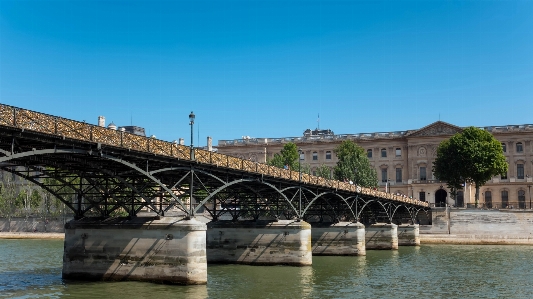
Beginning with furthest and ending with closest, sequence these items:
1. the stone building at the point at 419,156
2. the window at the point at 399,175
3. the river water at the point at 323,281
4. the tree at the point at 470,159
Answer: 1. the window at the point at 399,175
2. the stone building at the point at 419,156
3. the tree at the point at 470,159
4. the river water at the point at 323,281

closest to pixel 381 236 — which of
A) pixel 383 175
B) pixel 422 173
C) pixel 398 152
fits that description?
pixel 422 173

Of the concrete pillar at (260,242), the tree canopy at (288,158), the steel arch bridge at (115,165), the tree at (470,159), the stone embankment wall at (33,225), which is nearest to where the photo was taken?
the steel arch bridge at (115,165)

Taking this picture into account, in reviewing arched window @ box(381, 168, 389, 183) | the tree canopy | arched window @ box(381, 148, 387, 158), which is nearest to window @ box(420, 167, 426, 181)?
arched window @ box(381, 168, 389, 183)

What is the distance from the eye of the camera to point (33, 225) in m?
105

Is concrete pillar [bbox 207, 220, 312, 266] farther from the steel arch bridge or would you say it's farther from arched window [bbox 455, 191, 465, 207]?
arched window [bbox 455, 191, 465, 207]

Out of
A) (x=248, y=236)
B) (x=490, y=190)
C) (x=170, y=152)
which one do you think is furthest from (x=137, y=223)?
(x=490, y=190)

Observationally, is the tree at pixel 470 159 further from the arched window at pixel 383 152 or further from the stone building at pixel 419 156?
the arched window at pixel 383 152

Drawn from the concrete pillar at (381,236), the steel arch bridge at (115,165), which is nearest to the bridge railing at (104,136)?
the steel arch bridge at (115,165)

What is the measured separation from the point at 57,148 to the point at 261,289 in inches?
569

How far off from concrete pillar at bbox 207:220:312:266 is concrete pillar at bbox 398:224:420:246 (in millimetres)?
34554

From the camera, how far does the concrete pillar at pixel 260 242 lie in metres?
49.2

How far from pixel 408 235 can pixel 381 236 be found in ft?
33.1

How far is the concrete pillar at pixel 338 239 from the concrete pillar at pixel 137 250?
28622 millimetres

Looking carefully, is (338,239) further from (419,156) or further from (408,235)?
(419,156)
